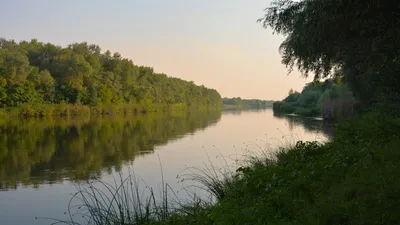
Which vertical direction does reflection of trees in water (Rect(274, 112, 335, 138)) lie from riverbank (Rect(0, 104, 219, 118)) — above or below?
below

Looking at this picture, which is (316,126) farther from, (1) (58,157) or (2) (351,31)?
(1) (58,157)

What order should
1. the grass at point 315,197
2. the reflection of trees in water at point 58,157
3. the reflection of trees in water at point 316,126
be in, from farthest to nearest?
the reflection of trees in water at point 316,126 → the reflection of trees in water at point 58,157 → the grass at point 315,197

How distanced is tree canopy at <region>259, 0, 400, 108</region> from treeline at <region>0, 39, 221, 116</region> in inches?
1798

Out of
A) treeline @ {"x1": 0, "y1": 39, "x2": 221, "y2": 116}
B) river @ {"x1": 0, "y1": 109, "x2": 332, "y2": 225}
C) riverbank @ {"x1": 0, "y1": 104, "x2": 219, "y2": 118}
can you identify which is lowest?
river @ {"x1": 0, "y1": 109, "x2": 332, "y2": 225}

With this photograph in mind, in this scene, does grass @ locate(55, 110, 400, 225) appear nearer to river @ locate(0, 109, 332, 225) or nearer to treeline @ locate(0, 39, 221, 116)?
river @ locate(0, 109, 332, 225)

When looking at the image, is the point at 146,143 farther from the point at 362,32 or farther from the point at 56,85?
the point at 56,85

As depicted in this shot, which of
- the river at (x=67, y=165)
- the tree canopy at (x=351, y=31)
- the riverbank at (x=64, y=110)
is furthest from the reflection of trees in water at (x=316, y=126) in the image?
the riverbank at (x=64, y=110)

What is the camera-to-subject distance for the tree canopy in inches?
319

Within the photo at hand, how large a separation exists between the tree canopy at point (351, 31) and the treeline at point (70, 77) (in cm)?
4566

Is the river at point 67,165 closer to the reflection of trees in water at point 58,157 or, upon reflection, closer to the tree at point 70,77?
the reflection of trees in water at point 58,157

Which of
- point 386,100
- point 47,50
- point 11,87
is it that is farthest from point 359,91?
point 47,50

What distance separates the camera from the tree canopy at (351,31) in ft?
26.6

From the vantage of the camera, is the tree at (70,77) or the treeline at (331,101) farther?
the tree at (70,77)

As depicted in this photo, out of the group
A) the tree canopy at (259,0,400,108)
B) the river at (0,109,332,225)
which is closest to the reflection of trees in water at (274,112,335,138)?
the tree canopy at (259,0,400,108)
